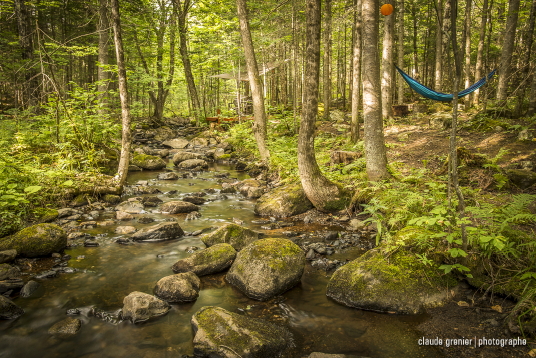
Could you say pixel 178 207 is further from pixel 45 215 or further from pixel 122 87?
pixel 122 87

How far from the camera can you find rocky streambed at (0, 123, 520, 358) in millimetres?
3146

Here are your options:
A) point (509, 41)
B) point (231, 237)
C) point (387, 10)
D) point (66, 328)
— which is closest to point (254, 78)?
point (387, 10)

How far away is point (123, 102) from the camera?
25.8 feet

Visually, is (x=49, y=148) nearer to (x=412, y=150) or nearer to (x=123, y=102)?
(x=123, y=102)

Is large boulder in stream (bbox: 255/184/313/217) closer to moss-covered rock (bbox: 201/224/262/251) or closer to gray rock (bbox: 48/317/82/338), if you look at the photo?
moss-covered rock (bbox: 201/224/262/251)

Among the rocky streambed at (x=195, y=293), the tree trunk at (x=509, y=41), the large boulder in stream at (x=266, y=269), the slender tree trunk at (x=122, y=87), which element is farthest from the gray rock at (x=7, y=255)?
the tree trunk at (x=509, y=41)

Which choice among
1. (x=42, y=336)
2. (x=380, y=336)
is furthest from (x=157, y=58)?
(x=380, y=336)

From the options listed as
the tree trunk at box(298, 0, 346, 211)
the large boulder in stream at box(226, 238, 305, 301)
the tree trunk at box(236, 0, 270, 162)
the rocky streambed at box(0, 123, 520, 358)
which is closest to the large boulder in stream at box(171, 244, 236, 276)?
the rocky streambed at box(0, 123, 520, 358)

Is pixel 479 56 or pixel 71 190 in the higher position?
pixel 479 56

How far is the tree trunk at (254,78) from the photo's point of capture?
10102 millimetres

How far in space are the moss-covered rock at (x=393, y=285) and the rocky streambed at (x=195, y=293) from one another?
0.09 ft

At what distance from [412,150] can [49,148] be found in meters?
10.6

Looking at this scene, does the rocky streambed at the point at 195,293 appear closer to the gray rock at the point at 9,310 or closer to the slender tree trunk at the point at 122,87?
the gray rock at the point at 9,310

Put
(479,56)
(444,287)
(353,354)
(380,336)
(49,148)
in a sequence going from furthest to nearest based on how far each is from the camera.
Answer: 1. (479,56)
2. (49,148)
3. (444,287)
4. (380,336)
5. (353,354)
